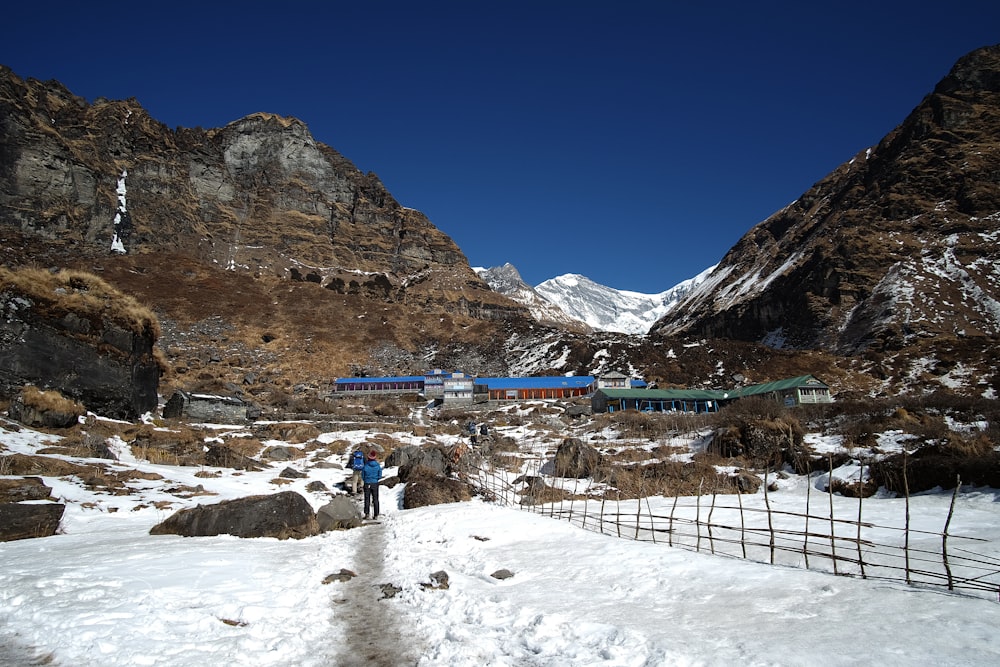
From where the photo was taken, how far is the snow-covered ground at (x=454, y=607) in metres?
5.20

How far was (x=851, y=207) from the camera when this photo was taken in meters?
120

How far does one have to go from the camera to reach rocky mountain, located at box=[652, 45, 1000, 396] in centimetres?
6806

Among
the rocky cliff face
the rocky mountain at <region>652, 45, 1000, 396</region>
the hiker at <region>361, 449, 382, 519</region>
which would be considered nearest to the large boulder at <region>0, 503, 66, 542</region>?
the hiker at <region>361, 449, 382, 519</region>

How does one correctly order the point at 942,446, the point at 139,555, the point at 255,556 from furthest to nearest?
the point at 942,446, the point at 255,556, the point at 139,555

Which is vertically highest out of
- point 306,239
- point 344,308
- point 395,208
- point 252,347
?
point 395,208

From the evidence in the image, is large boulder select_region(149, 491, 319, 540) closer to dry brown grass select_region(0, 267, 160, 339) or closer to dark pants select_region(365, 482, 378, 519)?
dark pants select_region(365, 482, 378, 519)

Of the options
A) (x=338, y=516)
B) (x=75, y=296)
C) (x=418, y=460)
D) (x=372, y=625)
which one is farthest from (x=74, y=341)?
(x=372, y=625)

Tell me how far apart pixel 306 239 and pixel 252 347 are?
2500 inches

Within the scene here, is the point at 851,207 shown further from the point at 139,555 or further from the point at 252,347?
the point at 139,555

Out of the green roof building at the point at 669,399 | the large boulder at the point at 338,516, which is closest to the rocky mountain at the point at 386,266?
the green roof building at the point at 669,399

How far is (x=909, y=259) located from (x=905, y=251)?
6562mm

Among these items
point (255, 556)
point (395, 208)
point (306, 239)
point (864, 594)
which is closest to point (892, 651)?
point (864, 594)

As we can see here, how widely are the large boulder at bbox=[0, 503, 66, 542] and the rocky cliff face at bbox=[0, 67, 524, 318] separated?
102433 millimetres

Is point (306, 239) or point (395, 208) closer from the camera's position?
point (306, 239)
